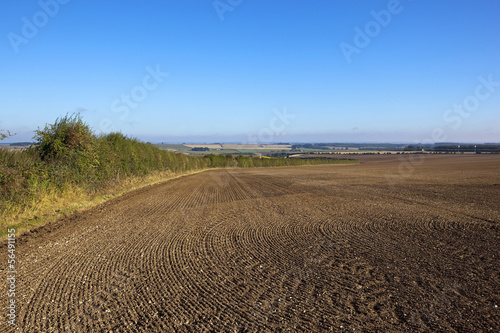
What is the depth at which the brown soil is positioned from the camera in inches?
177

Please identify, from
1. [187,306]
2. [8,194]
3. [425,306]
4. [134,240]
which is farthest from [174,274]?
[8,194]

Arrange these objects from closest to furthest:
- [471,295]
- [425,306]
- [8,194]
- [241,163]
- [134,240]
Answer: [425,306] → [471,295] → [134,240] → [8,194] → [241,163]

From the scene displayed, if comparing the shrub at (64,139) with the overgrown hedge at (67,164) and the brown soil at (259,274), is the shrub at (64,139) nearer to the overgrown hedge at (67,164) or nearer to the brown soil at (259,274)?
the overgrown hedge at (67,164)

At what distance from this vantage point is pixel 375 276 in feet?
20.1

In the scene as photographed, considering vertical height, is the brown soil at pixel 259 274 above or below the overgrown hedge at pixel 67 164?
below

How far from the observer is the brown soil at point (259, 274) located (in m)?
4.49

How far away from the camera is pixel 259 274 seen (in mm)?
6238

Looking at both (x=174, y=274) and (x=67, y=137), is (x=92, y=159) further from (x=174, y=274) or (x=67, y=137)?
(x=174, y=274)

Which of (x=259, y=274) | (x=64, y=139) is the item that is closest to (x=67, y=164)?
(x=64, y=139)

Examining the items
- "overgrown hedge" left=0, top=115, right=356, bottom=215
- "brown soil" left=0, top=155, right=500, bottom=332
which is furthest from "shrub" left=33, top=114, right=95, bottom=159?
"brown soil" left=0, top=155, right=500, bottom=332

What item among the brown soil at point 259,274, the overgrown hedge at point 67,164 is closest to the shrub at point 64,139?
the overgrown hedge at point 67,164

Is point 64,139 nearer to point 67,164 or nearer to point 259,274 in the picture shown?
point 67,164

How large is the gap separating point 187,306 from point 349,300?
2.56 meters

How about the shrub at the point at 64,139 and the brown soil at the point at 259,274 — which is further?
the shrub at the point at 64,139
